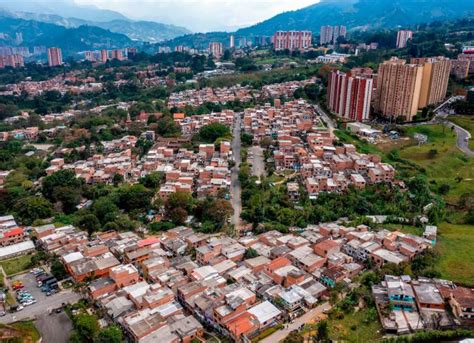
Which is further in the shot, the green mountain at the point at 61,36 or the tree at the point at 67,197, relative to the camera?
the green mountain at the point at 61,36

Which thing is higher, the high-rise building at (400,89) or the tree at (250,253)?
the high-rise building at (400,89)

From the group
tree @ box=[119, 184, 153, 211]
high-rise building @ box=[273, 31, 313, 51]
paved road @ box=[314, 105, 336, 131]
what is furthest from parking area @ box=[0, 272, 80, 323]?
high-rise building @ box=[273, 31, 313, 51]

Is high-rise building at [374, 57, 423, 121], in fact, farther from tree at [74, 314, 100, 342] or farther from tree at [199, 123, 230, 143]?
tree at [74, 314, 100, 342]

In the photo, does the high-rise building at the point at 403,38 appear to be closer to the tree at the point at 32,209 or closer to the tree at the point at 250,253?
the tree at the point at 250,253

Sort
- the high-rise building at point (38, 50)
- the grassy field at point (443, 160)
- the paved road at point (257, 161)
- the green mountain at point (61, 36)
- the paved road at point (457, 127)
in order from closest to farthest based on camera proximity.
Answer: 1. the grassy field at point (443, 160)
2. the paved road at point (257, 161)
3. the paved road at point (457, 127)
4. the high-rise building at point (38, 50)
5. the green mountain at point (61, 36)

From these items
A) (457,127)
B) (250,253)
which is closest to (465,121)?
(457,127)

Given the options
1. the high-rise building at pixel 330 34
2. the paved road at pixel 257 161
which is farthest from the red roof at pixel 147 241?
the high-rise building at pixel 330 34
